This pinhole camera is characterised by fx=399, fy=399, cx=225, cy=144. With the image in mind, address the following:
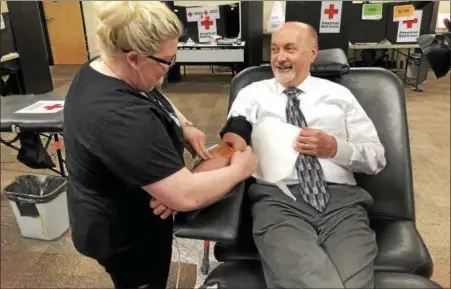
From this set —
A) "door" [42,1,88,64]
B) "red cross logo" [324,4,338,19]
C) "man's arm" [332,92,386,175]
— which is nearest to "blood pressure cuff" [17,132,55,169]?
"man's arm" [332,92,386,175]

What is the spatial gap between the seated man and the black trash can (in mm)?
1143

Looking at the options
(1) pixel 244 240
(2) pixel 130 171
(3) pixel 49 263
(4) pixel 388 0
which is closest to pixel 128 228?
(2) pixel 130 171

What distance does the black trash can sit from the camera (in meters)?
2.05

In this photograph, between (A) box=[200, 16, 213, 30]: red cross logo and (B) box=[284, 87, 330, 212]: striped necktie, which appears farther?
(A) box=[200, 16, 213, 30]: red cross logo

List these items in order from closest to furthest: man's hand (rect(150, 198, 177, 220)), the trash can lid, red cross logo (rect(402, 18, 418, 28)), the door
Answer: man's hand (rect(150, 198, 177, 220)) → the trash can lid → red cross logo (rect(402, 18, 418, 28)) → the door

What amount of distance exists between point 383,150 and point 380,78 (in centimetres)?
35

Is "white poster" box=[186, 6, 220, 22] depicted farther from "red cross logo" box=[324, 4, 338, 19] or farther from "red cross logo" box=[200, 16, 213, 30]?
"red cross logo" box=[324, 4, 338, 19]

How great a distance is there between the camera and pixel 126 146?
0.88 meters

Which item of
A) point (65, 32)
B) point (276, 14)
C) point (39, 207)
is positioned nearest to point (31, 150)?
point (39, 207)

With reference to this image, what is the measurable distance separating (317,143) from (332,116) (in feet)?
0.58

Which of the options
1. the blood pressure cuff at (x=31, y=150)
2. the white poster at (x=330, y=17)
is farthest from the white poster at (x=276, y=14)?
the blood pressure cuff at (x=31, y=150)

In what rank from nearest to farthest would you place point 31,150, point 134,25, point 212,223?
point 134,25
point 212,223
point 31,150

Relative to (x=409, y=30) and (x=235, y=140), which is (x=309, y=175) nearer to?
(x=235, y=140)

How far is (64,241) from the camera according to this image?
2.12 meters
